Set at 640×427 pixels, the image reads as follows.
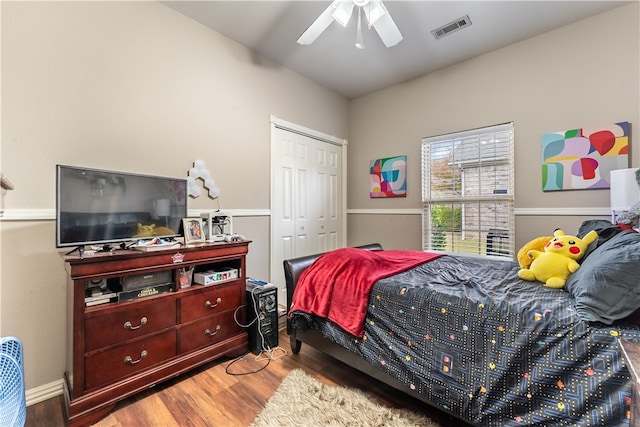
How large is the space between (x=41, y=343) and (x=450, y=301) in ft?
8.17

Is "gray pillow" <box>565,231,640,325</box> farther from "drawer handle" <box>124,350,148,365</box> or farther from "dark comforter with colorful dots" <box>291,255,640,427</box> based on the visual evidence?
"drawer handle" <box>124,350,148,365</box>

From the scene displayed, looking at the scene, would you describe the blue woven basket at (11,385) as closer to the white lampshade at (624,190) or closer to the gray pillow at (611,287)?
the gray pillow at (611,287)

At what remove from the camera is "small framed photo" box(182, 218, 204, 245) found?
2018mm

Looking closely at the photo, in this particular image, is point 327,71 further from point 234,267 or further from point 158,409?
point 158,409

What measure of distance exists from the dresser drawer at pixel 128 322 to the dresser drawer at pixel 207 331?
137mm

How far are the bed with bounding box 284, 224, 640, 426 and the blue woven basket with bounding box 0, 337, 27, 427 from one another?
54.8 inches

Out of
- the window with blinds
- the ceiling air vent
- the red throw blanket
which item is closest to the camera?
the red throw blanket

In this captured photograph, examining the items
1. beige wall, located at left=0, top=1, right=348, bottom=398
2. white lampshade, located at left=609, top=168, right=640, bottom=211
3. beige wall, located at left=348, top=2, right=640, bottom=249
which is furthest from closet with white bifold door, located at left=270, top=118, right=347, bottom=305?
white lampshade, located at left=609, top=168, right=640, bottom=211

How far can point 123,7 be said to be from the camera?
203cm

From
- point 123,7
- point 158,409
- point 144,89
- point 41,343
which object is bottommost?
point 158,409

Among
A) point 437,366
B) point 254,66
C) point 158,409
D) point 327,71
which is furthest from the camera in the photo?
point 327,71

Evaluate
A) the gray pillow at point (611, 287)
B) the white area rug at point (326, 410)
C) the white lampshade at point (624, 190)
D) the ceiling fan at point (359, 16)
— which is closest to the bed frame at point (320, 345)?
the white area rug at point (326, 410)

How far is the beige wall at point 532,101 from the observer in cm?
229

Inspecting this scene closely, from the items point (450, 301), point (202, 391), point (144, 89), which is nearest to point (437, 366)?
point (450, 301)
